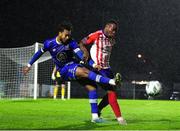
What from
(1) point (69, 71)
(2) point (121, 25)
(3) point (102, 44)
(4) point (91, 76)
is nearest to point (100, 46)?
(3) point (102, 44)

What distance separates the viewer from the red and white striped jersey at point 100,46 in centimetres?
827

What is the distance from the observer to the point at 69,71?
25.2 feet

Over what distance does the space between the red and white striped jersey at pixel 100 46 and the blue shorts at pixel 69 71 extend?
2.16 feet

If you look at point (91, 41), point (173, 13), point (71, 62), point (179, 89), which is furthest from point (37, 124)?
point (173, 13)

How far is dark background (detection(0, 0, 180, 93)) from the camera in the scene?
127 feet

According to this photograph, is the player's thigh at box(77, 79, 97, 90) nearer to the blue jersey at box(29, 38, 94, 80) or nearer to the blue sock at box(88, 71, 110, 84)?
the blue jersey at box(29, 38, 94, 80)

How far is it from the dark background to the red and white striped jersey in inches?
1177

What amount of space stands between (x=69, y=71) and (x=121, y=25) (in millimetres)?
32912

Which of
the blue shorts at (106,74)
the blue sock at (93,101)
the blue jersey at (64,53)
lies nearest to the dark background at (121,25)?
the blue shorts at (106,74)

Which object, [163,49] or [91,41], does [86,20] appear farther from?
[91,41]

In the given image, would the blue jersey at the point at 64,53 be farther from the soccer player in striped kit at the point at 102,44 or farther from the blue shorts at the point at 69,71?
the soccer player in striped kit at the point at 102,44

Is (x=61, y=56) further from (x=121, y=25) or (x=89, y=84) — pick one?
(x=121, y=25)

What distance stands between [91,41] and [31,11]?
31.3 m

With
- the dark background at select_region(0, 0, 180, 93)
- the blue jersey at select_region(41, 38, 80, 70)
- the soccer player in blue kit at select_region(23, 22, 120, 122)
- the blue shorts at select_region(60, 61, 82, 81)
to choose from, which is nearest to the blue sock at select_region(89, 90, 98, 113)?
the soccer player in blue kit at select_region(23, 22, 120, 122)
